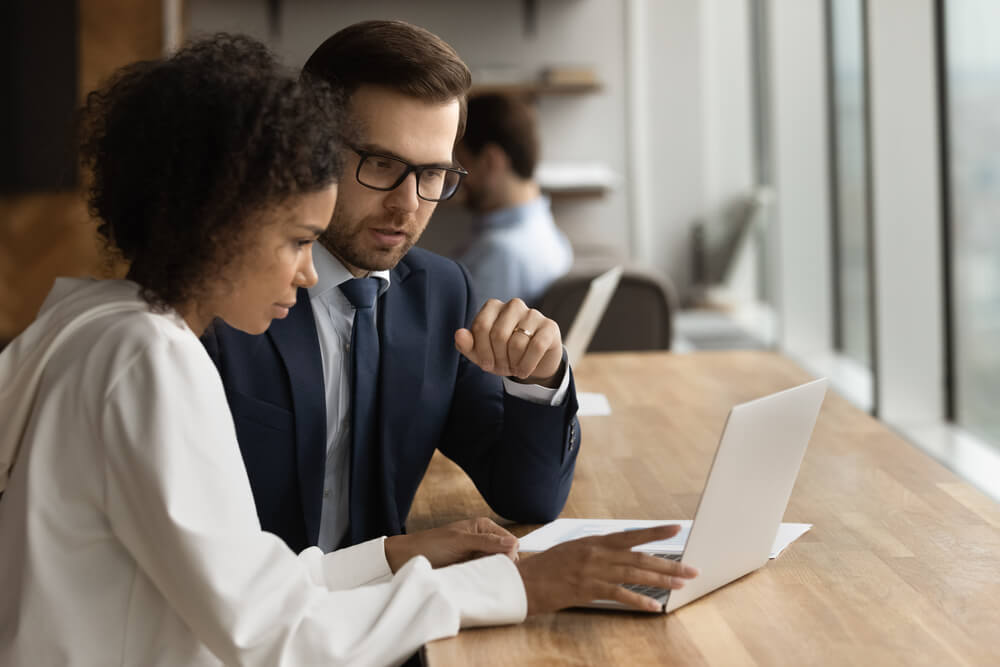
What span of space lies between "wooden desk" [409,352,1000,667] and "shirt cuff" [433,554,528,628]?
0.05ft

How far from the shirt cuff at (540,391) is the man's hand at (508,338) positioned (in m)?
0.09

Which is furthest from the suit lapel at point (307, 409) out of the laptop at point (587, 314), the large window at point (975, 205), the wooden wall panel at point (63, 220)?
the wooden wall panel at point (63, 220)

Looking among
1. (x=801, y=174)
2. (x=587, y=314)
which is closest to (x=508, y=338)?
(x=587, y=314)

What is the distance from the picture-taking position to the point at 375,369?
1517 mm

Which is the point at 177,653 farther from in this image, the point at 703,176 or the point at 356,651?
the point at 703,176

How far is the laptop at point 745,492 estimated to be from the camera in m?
1.04

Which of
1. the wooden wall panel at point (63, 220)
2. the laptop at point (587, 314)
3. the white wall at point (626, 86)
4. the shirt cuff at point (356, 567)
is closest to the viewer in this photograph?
the shirt cuff at point (356, 567)

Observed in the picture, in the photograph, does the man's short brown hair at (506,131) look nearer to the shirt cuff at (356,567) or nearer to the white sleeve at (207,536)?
the shirt cuff at (356,567)

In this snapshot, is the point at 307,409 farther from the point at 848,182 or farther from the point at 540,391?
the point at 848,182

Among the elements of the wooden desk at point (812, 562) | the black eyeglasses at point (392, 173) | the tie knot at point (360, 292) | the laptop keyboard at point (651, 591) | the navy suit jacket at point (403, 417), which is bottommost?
the wooden desk at point (812, 562)

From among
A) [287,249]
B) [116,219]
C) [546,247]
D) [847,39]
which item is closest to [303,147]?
[287,249]

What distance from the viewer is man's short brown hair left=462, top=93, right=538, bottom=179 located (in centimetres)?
359

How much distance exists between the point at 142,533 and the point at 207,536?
69 millimetres

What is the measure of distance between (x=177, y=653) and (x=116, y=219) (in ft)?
1.40
